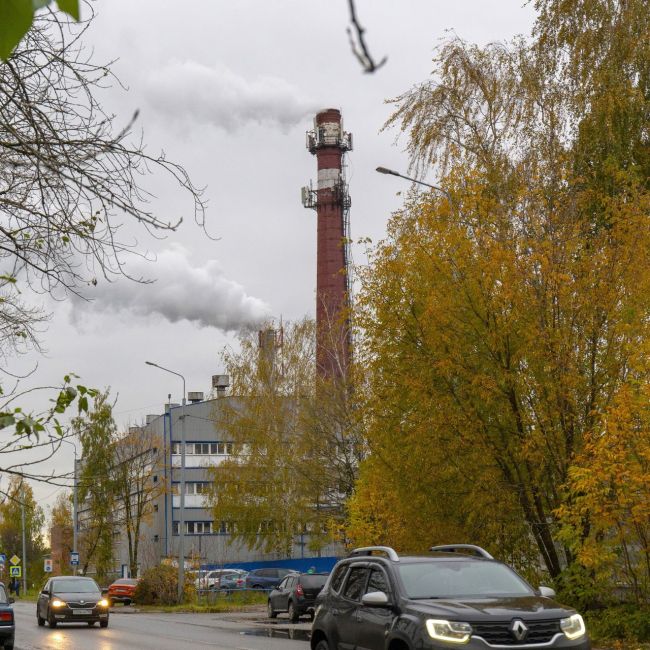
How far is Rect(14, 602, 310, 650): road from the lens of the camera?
22.8m

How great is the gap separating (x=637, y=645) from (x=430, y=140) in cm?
1115

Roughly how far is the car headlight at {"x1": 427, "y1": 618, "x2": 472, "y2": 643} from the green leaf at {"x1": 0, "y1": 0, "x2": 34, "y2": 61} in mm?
8840

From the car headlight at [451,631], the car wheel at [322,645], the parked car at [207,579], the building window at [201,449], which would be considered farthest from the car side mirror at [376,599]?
the building window at [201,449]

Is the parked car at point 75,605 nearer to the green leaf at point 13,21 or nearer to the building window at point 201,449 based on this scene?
the green leaf at point 13,21

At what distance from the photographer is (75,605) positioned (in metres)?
32.1

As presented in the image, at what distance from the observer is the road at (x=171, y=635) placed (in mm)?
22781

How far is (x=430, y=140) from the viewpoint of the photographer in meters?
23.7

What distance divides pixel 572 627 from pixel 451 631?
4.56 feet

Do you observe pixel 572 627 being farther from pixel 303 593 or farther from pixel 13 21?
pixel 303 593

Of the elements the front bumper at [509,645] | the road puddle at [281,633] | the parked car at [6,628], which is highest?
the front bumper at [509,645]

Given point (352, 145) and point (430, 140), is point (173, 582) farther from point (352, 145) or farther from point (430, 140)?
point (352, 145)

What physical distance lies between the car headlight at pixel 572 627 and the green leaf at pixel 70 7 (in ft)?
31.4

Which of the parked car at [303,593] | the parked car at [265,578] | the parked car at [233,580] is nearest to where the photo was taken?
the parked car at [303,593]

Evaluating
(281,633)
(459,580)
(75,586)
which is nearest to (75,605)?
(75,586)
